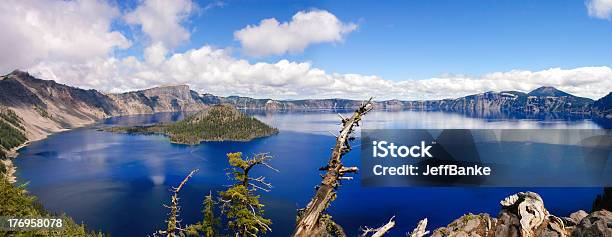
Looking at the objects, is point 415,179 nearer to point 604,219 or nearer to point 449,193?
point 449,193

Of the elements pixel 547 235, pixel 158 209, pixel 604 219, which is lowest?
pixel 158 209

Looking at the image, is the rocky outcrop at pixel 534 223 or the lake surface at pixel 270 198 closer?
the rocky outcrop at pixel 534 223

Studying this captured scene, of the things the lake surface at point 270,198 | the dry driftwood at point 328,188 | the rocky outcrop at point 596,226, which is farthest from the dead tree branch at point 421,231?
the lake surface at point 270,198

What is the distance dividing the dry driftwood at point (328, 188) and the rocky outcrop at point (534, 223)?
2506cm

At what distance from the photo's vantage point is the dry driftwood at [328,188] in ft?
22.6

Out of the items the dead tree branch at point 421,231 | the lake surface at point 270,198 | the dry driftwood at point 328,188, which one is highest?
the dry driftwood at point 328,188

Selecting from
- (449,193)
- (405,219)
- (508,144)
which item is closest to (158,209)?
(405,219)

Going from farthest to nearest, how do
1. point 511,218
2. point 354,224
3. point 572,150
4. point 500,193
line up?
point 572,150 < point 500,193 < point 354,224 < point 511,218

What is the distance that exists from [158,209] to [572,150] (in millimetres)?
145680

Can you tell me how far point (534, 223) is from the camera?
29.2 m

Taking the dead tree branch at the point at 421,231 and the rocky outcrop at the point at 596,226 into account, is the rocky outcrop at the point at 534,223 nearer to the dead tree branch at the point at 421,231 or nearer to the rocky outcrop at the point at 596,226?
the rocky outcrop at the point at 596,226

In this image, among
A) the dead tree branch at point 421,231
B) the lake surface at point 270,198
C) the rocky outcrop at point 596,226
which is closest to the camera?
the dead tree branch at point 421,231

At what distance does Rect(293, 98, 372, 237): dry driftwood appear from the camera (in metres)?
6.88

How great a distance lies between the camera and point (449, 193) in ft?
345
